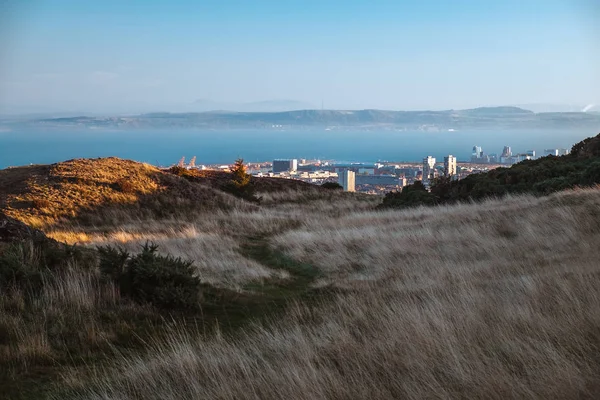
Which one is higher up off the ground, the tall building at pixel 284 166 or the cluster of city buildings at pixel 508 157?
the cluster of city buildings at pixel 508 157

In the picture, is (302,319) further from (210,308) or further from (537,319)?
(537,319)

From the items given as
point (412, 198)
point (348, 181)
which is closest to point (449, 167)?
point (348, 181)

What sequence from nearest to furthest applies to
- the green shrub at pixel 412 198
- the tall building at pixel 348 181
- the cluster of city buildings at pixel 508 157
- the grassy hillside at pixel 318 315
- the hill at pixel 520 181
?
the grassy hillside at pixel 318 315
the hill at pixel 520 181
the green shrub at pixel 412 198
the cluster of city buildings at pixel 508 157
the tall building at pixel 348 181

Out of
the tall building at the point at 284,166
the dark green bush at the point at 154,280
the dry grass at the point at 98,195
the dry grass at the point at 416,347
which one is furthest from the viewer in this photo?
the tall building at the point at 284,166

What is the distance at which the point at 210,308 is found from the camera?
7.25 metres

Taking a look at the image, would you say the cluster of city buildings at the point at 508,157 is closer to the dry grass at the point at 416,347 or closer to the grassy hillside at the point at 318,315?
the grassy hillside at the point at 318,315

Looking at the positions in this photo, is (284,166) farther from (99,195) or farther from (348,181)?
(99,195)

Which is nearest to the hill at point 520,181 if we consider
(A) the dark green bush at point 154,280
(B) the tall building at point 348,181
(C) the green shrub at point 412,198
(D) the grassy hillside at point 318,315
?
(C) the green shrub at point 412,198

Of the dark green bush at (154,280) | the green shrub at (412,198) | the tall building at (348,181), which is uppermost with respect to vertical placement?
the dark green bush at (154,280)

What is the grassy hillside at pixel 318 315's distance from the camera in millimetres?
3781

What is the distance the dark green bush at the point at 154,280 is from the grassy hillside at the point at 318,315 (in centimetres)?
2

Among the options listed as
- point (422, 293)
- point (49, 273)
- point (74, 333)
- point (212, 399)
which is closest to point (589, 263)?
point (422, 293)

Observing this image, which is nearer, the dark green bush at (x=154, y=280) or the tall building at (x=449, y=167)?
the dark green bush at (x=154, y=280)

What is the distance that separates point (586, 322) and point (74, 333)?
210 inches
